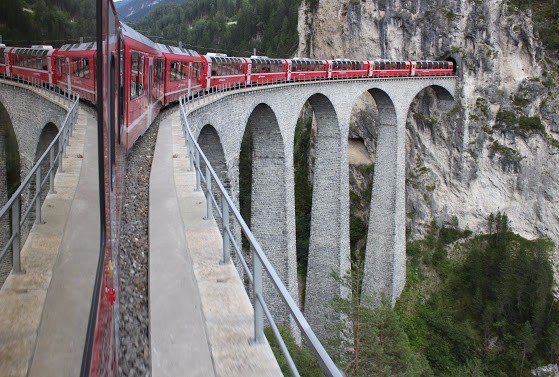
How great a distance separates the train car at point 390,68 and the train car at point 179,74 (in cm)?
1223

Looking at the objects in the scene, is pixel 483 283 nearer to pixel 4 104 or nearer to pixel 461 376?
pixel 461 376

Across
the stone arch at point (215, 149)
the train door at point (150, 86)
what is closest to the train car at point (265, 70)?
the stone arch at point (215, 149)

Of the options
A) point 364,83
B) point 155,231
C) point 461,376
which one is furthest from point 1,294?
point 364,83

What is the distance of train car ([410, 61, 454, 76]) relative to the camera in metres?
28.4

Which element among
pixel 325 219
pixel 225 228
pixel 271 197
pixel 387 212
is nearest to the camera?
pixel 225 228

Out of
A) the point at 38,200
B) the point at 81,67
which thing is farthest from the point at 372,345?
the point at 38,200

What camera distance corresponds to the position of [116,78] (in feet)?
12.0

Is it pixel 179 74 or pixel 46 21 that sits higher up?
pixel 179 74

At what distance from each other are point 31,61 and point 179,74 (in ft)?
44.7

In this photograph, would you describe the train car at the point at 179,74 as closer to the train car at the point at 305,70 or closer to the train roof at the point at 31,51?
the train car at the point at 305,70

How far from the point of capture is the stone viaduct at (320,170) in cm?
1530

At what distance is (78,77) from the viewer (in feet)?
6.56

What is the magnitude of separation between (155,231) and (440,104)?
28111 mm

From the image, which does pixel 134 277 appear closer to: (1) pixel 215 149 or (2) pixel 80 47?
(2) pixel 80 47
